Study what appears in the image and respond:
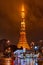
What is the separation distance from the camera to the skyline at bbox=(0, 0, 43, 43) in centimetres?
339

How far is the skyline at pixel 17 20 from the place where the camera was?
339 cm

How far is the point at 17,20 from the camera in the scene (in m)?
3.46

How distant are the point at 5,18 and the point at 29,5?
1.51 ft

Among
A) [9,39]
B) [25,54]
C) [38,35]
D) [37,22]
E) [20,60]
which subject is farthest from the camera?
[37,22]

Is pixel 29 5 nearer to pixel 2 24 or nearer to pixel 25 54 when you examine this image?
pixel 2 24

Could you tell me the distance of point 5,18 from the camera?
3.53 meters

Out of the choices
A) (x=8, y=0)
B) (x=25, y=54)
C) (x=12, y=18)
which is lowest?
(x=25, y=54)

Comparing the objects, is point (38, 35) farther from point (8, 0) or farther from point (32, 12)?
point (8, 0)

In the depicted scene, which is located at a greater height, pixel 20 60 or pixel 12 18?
pixel 12 18

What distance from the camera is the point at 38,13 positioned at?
3.72m

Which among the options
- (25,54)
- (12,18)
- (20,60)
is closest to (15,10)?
(12,18)

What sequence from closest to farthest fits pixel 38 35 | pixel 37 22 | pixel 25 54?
pixel 25 54, pixel 38 35, pixel 37 22

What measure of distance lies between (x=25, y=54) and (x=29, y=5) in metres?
1.29

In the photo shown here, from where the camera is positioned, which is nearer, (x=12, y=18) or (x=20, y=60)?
(x=20, y=60)
